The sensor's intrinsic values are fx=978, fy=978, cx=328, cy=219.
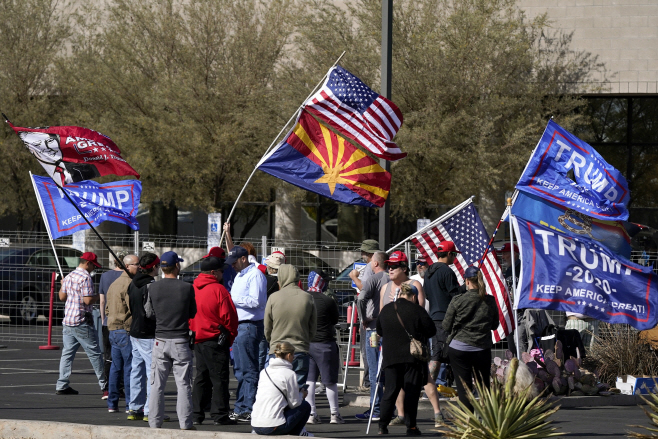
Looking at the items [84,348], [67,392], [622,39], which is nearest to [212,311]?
[84,348]

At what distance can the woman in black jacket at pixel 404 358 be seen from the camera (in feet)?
30.6

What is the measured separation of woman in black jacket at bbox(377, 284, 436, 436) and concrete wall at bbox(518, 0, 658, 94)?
64.3 ft

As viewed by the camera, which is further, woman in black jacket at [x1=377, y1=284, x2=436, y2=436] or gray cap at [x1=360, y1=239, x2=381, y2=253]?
gray cap at [x1=360, y1=239, x2=381, y2=253]

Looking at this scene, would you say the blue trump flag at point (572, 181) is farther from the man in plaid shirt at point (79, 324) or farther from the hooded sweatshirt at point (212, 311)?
the man in plaid shirt at point (79, 324)

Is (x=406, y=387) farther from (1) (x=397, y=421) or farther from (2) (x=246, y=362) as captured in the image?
(2) (x=246, y=362)

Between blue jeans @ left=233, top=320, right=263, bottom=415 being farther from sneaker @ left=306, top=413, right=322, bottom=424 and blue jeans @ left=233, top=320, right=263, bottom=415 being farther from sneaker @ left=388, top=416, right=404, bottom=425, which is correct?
sneaker @ left=388, top=416, right=404, bottom=425

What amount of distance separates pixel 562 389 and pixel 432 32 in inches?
556

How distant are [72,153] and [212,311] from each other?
345cm

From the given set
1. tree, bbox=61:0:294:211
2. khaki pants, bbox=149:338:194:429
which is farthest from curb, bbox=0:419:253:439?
tree, bbox=61:0:294:211

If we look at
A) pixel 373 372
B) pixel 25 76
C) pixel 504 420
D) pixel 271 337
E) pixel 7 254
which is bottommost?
pixel 504 420

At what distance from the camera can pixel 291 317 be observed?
9391 millimetres

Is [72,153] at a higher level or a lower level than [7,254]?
higher

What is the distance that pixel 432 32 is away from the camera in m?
24.3

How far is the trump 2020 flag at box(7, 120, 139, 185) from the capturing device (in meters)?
11.6
